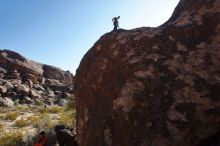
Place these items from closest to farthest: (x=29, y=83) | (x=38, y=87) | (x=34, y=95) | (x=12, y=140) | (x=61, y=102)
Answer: (x=12, y=140) → (x=61, y=102) → (x=34, y=95) → (x=29, y=83) → (x=38, y=87)

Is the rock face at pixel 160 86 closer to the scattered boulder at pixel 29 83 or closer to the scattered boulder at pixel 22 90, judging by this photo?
the scattered boulder at pixel 22 90

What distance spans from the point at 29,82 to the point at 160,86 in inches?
1652

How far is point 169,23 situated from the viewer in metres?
6.07

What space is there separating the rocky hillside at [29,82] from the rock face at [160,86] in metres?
30.2

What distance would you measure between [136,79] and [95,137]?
4.12 feet

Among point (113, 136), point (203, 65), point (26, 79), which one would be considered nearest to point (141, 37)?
point (203, 65)

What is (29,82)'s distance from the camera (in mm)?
45438

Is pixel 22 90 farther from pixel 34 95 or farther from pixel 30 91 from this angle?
pixel 34 95

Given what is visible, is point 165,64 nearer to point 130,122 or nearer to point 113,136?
point 130,122

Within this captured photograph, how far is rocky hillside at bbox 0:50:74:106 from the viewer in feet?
126

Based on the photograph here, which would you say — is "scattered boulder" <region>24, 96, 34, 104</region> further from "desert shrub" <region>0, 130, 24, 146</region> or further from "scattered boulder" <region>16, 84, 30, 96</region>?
"desert shrub" <region>0, 130, 24, 146</region>

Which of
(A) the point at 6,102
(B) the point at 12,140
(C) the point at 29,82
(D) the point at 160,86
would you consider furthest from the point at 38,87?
(D) the point at 160,86

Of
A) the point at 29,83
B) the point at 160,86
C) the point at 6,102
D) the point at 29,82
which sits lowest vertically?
the point at 160,86

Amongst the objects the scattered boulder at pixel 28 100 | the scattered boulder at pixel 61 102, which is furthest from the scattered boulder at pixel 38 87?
the scattered boulder at pixel 28 100
